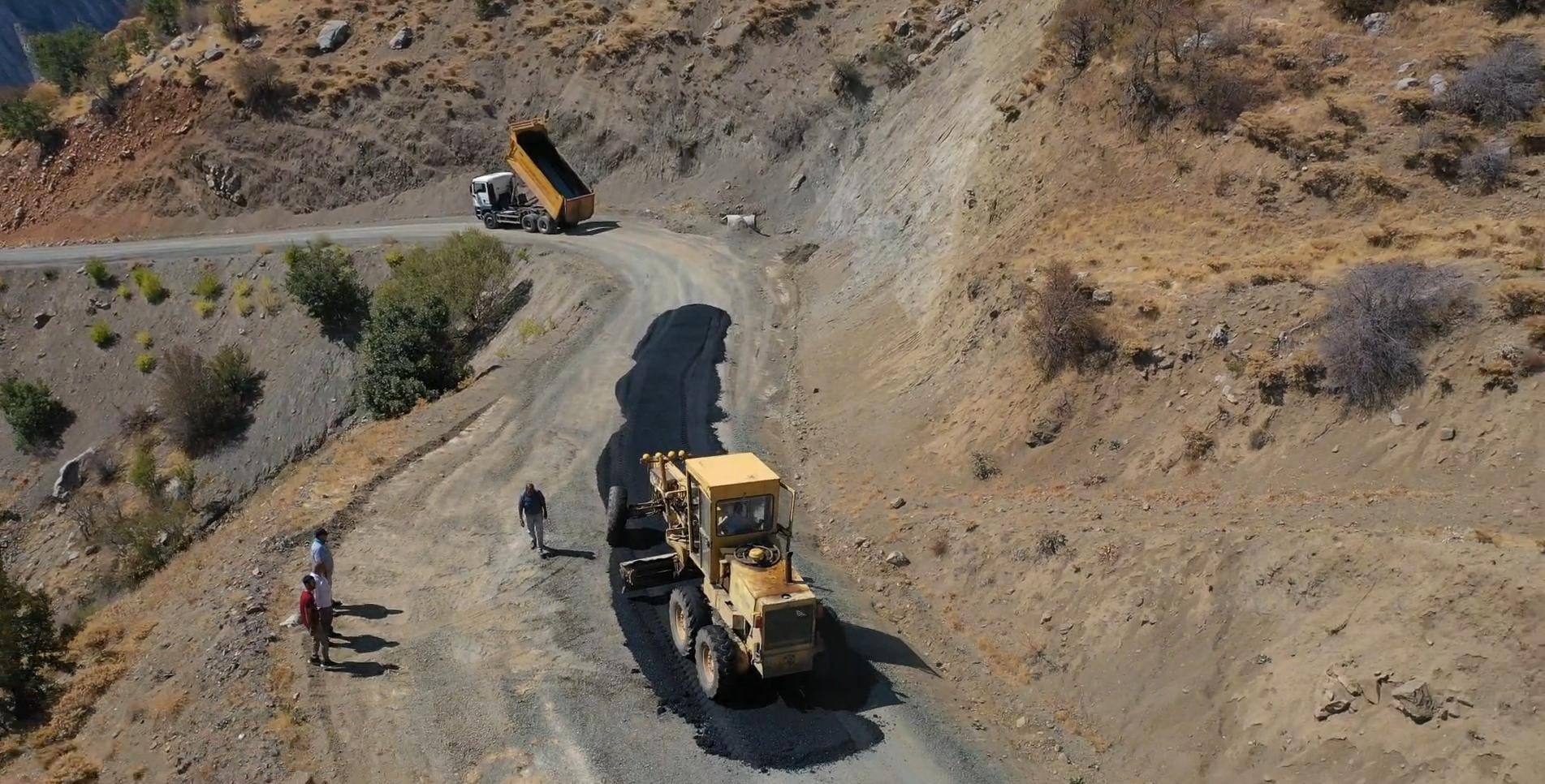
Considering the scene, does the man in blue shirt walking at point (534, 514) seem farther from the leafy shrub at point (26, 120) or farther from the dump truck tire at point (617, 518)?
the leafy shrub at point (26, 120)

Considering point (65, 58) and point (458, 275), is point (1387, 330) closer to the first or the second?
point (458, 275)

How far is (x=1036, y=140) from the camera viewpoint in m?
25.4

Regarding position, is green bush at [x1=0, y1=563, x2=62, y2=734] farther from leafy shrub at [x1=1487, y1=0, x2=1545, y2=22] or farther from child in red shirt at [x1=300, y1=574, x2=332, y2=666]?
leafy shrub at [x1=1487, y1=0, x2=1545, y2=22]

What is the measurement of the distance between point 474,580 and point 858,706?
23.3 ft

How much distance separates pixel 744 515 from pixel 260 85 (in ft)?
149

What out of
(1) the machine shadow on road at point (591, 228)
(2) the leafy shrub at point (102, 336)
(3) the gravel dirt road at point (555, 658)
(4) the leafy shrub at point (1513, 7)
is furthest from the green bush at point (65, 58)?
(4) the leafy shrub at point (1513, 7)

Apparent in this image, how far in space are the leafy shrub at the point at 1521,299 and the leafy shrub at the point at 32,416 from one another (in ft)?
141

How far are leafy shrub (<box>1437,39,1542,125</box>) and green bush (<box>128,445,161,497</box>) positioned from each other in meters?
36.7

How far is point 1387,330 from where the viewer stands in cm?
1394

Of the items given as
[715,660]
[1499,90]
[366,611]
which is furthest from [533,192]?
[1499,90]

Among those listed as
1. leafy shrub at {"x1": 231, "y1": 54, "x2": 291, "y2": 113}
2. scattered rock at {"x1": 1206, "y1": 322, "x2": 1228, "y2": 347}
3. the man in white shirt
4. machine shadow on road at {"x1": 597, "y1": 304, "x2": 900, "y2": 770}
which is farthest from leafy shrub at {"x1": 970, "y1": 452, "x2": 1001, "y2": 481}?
leafy shrub at {"x1": 231, "y1": 54, "x2": 291, "y2": 113}

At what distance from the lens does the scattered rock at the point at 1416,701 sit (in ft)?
31.4

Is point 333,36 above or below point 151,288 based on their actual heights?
above

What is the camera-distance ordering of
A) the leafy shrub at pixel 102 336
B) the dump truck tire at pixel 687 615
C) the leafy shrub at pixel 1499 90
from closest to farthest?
the dump truck tire at pixel 687 615
the leafy shrub at pixel 1499 90
the leafy shrub at pixel 102 336
